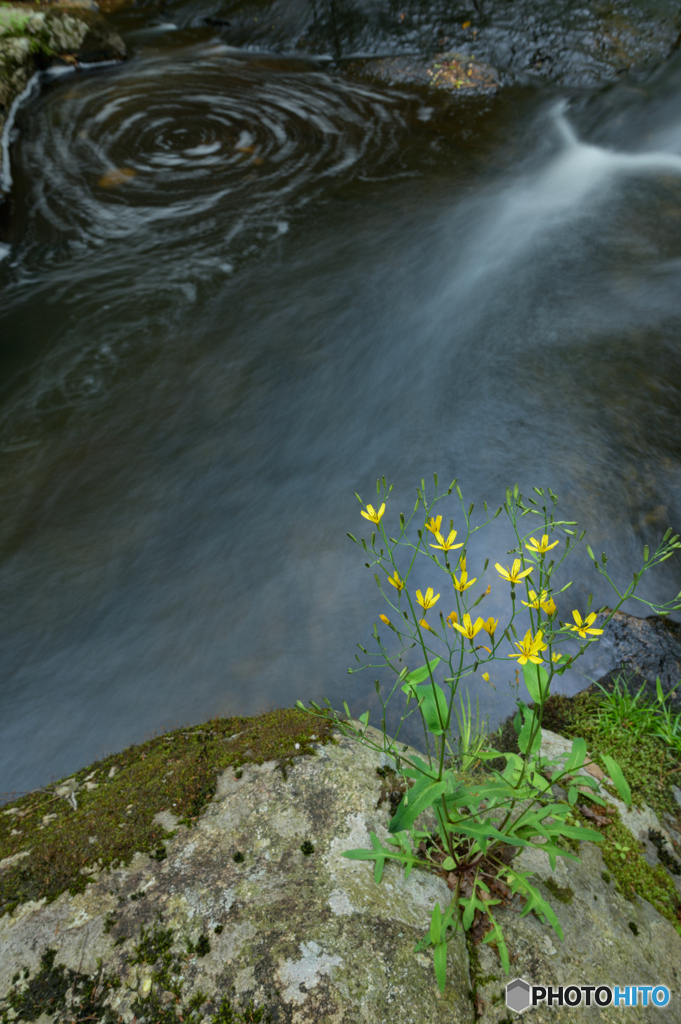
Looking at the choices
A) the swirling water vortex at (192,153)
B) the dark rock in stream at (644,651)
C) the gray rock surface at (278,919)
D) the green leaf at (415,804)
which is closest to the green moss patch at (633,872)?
the gray rock surface at (278,919)

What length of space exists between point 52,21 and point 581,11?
350 inches

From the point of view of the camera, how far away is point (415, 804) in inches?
61.0

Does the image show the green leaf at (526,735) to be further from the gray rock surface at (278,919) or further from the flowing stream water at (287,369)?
the flowing stream water at (287,369)

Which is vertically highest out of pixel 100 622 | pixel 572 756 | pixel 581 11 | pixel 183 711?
pixel 581 11

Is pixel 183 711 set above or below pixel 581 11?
below

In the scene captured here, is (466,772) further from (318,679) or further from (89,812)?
(89,812)

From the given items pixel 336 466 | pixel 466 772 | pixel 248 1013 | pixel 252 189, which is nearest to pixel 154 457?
pixel 336 466

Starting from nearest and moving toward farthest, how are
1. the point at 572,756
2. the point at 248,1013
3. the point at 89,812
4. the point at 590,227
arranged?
1. the point at 248,1013
2. the point at 572,756
3. the point at 89,812
4. the point at 590,227

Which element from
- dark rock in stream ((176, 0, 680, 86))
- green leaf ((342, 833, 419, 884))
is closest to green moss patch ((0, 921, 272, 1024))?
green leaf ((342, 833, 419, 884))

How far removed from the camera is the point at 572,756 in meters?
1.72

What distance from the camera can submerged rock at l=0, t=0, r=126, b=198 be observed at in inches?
356
